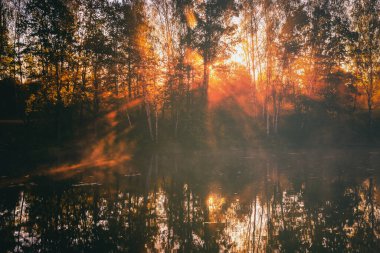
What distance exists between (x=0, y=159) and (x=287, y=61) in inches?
1297

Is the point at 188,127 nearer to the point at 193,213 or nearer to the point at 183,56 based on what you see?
the point at 183,56

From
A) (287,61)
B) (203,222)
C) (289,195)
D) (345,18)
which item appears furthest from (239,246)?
(345,18)

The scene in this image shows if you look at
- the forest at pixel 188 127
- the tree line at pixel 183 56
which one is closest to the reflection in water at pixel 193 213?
the forest at pixel 188 127

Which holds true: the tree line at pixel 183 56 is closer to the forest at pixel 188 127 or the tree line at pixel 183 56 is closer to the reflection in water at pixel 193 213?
the forest at pixel 188 127

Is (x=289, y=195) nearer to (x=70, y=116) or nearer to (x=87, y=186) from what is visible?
(x=87, y=186)

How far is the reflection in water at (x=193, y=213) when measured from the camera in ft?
29.9

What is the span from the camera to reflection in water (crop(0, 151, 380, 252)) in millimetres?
9117

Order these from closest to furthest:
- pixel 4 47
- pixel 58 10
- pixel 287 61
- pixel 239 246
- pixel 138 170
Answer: pixel 239 246 → pixel 138 170 → pixel 58 10 → pixel 4 47 → pixel 287 61

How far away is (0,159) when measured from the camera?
26422 millimetres

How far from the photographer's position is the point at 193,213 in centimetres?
1217

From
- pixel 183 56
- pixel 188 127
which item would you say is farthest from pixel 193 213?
pixel 183 56

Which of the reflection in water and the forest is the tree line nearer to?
the forest

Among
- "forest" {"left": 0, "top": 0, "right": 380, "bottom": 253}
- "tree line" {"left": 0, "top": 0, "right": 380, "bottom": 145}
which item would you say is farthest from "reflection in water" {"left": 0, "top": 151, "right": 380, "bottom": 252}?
"tree line" {"left": 0, "top": 0, "right": 380, "bottom": 145}

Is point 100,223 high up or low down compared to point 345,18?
down
